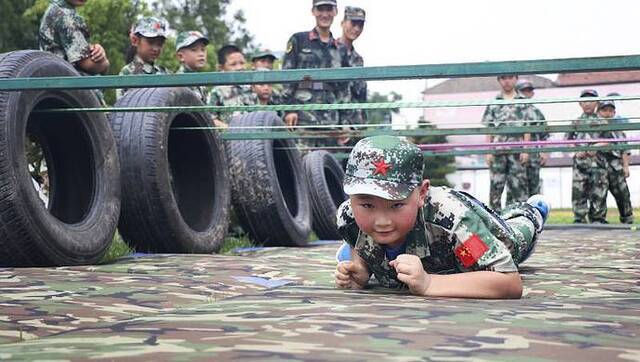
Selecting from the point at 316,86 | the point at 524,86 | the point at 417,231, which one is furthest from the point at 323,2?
the point at 417,231

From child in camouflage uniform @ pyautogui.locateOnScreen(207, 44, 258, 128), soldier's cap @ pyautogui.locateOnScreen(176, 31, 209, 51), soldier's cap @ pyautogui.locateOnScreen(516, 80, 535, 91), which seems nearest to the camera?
soldier's cap @ pyautogui.locateOnScreen(176, 31, 209, 51)

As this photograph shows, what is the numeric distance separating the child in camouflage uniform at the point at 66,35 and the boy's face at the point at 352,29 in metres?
3.80

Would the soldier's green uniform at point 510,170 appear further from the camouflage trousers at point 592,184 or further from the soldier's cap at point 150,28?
the soldier's cap at point 150,28

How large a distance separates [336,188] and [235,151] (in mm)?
2524

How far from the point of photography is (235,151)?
21.6 ft

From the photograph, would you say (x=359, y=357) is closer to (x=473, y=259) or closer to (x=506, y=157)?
(x=473, y=259)

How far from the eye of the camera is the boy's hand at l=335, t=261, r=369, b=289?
2881 millimetres

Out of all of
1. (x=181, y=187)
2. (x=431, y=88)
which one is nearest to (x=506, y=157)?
(x=181, y=187)

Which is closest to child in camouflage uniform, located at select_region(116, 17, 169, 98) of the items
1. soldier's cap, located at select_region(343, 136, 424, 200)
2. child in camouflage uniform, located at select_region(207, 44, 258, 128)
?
child in camouflage uniform, located at select_region(207, 44, 258, 128)

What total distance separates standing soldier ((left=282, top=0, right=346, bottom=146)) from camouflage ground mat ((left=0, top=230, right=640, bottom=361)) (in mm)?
4988

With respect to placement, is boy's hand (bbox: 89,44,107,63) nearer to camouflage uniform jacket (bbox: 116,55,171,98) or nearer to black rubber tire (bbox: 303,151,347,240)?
camouflage uniform jacket (bbox: 116,55,171,98)

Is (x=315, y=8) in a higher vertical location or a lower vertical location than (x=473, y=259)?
higher

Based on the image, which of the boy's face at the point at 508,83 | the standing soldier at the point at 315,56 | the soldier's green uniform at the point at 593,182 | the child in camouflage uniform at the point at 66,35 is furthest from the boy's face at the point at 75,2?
the soldier's green uniform at the point at 593,182

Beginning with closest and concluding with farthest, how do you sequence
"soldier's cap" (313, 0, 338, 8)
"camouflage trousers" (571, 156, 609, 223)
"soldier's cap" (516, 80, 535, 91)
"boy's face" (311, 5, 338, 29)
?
"soldier's cap" (313, 0, 338, 8), "boy's face" (311, 5, 338, 29), "camouflage trousers" (571, 156, 609, 223), "soldier's cap" (516, 80, 535, 91)
